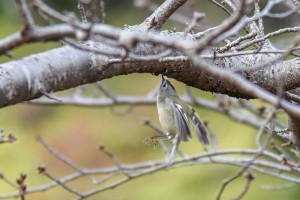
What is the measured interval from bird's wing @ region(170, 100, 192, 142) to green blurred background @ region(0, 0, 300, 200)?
2.34m

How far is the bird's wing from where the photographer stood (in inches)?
60.1

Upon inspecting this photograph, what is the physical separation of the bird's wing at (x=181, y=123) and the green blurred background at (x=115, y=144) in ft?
7.67

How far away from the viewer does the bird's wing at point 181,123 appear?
1.53 metres

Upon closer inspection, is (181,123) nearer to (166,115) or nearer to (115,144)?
(166,115)

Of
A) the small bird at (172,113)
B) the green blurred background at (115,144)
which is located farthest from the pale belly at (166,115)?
the green blurred background at (115,144)

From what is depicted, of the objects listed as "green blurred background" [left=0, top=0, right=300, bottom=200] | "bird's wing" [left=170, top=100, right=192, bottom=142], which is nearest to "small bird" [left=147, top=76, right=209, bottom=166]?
"bird's wing" [left=170, top=100, right=192, bottom=142]

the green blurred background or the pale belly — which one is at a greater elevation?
the pale belly

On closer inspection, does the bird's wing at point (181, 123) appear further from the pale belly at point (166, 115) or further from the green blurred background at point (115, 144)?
the green blurred background at point (115, 144)

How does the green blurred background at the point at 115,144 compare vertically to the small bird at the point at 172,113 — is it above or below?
below

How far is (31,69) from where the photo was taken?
1091mm

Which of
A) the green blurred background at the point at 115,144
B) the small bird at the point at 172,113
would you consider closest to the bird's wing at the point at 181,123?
the small bird at the point at 172,113

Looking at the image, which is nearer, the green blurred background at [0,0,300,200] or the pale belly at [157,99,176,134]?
the pale belly at [157,99,176,134]

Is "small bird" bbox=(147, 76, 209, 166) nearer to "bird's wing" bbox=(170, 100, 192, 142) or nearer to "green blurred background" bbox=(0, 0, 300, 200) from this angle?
"bird's wing" bbox=(170, 100, 192, 142)

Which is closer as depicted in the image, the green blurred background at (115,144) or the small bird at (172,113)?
the small bird at (172,113)
